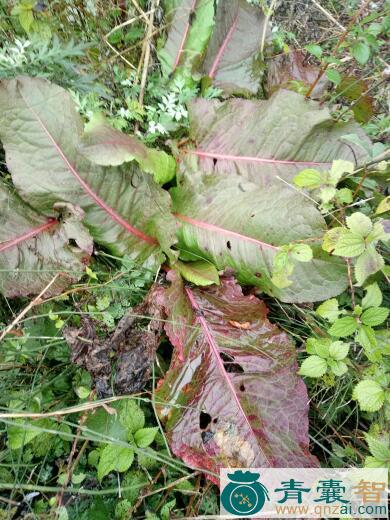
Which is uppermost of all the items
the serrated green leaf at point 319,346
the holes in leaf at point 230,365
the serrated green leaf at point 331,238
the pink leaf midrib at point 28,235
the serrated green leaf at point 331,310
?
the pink leaf midrib at point 28,235

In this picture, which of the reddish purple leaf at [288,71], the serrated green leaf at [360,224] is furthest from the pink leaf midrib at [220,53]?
the serrated green leaf at [360,224]

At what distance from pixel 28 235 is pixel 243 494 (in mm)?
1108

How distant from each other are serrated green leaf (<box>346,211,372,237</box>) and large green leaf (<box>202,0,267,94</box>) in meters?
0.91

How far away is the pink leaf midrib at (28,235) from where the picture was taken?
4.65 feet

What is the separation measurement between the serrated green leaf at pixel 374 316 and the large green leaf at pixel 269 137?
1.97 feet

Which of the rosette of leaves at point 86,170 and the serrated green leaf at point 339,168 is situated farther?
the rosette of leaves at point 86,170

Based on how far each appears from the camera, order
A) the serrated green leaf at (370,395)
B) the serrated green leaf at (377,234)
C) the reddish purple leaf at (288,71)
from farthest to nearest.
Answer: the reddish purple leaf at (288,71) < the serrated green leaf at (370,395) < the serrated green leaf at (377,234)

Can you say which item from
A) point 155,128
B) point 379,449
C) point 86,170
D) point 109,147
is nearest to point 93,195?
point 86,170

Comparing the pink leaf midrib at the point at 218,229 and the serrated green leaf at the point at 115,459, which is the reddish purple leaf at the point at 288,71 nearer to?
A: the pink leaf midrib at the point at 218,229

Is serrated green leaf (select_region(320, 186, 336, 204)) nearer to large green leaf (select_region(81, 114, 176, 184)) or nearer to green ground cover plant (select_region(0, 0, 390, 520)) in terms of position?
green ground cover plant (select_region(0, 0, 390, 520))

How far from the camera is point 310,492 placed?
49.7 inches

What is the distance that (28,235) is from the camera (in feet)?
4.80

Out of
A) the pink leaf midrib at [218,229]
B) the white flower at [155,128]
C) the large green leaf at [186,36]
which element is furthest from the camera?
the large green leaf at [186,36]

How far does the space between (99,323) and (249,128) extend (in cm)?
93
